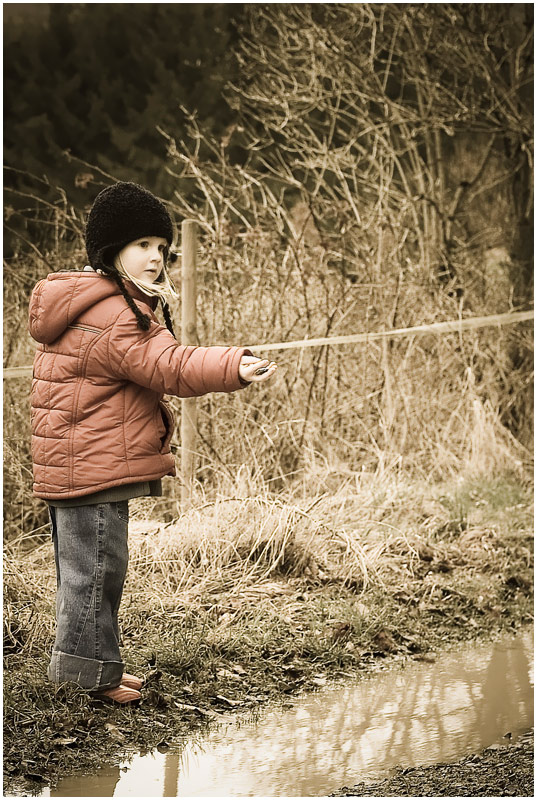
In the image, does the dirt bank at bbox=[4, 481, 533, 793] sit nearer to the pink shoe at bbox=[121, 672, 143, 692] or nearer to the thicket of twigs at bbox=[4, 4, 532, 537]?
the pink shoe at bbox=[121, 672, 143, 692]

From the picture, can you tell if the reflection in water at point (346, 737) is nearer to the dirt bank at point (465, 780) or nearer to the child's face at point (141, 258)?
the dirt bank at point (465, 780)

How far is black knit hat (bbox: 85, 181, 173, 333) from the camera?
149 inches

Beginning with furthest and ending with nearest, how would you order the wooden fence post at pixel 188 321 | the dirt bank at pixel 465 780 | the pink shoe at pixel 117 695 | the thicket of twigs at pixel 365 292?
the thicket of twigs at pixel 365 292 < the wooden fence post at pixel 188 321 < the pink shoe at pixel 117 695 < the dirt bank at pixel 465 780

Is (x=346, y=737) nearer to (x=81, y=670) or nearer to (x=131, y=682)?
(x=131, y=682)

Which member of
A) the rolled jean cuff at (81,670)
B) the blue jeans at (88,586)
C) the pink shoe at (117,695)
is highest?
the blue jeans at (88,586)

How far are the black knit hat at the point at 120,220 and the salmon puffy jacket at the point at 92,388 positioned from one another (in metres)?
0.11

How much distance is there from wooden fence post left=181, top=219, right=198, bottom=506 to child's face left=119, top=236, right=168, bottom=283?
8.75 ft

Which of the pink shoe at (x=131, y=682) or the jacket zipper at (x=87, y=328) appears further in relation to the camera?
the pink shoe at (x=131, y=682)

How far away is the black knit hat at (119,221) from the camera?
379cm

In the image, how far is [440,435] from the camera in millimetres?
7941

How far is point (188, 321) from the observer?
6.56 meters

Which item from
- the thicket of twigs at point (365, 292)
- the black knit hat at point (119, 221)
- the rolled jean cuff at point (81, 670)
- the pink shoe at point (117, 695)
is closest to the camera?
the black knit hat at point (119, 221)

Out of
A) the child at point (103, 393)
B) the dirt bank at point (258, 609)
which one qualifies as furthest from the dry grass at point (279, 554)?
the child at point (103, 393)

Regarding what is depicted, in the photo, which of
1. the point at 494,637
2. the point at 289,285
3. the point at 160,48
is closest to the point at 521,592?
the point at 494,637
